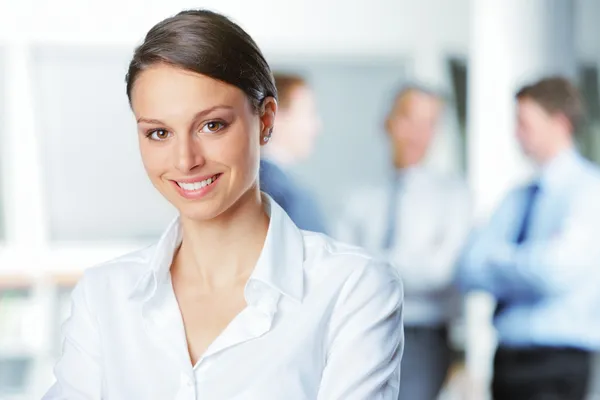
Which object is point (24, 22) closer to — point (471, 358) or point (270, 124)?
point (471, 358)

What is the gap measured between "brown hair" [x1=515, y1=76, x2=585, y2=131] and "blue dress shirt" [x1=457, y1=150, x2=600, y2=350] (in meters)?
0.27

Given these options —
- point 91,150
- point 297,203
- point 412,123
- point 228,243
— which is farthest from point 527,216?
point 228,243

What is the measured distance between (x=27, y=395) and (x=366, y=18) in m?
2.34

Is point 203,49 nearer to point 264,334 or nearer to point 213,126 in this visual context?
point 213,126

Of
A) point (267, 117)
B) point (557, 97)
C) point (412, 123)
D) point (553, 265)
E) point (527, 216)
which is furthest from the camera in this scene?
point (412, 123)

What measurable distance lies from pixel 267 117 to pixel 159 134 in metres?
0.14

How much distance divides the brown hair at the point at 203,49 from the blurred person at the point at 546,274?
2.56m

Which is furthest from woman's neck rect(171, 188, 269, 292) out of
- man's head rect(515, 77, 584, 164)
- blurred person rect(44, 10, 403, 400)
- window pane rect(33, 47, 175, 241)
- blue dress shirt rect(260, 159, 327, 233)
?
window pane rect(33, 47, 175, 241)

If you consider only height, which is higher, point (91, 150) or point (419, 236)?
point (91, 150)

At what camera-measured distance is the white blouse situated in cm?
105

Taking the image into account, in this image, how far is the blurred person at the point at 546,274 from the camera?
3.43m

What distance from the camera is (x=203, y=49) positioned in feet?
3.37

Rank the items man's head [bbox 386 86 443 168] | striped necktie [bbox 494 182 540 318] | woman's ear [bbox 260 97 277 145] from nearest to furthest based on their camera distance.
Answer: woman's ear [bbox 260 97 277 145]
striped necktie [bbox 494 182 540 318]
man's head [bbox 386 86 443 168]

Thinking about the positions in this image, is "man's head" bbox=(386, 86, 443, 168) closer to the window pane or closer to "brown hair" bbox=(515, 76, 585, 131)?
"brown hair" bbox=(515, 76, 585, 131)
